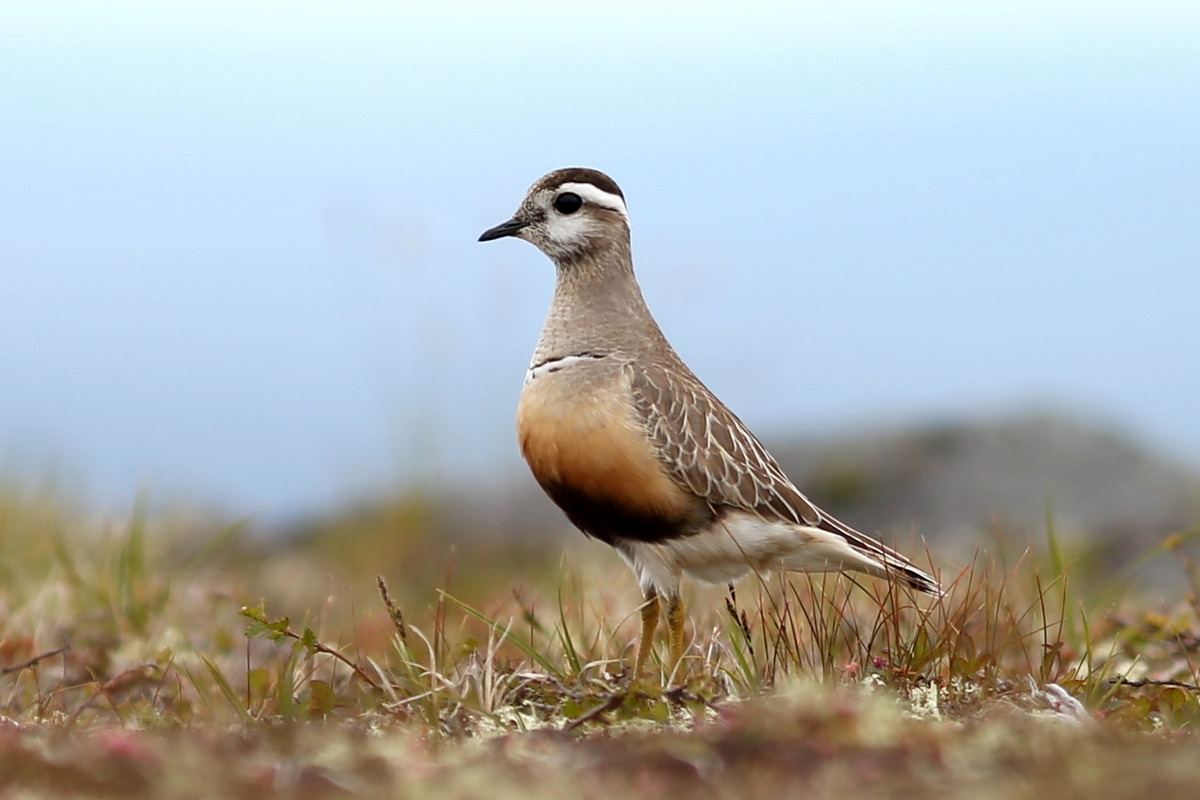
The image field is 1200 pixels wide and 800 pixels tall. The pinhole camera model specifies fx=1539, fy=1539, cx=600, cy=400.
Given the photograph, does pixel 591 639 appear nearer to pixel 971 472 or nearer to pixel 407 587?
Result: pixel 407 587

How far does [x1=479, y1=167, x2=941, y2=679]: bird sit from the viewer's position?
5414 millimetres

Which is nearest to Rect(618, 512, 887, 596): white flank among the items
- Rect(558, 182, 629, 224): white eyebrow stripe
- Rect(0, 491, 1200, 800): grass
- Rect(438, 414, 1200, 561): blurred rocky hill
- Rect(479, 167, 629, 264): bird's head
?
Rect(0, 491, 1200, 800): grass

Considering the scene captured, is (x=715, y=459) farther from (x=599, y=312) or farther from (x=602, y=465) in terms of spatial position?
(x=599, y=312)

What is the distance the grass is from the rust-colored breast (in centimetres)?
35

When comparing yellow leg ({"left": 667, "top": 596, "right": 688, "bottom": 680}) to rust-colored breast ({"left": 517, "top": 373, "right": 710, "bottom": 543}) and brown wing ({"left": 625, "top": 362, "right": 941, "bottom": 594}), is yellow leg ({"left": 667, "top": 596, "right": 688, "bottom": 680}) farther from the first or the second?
brown wing ({"left": 625, "top": 362, "right": 941, "bottom": 594})

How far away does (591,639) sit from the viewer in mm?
5852

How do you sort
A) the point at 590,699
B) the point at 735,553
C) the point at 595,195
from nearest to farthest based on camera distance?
the point at 590,699
the point at 735,553
the point at 595,195

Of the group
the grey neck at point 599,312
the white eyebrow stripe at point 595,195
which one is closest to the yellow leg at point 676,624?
the grey neck at point 599,312

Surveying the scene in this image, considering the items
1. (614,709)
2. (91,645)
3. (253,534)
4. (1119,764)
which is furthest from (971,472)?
(1119,764)

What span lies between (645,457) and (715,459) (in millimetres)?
313

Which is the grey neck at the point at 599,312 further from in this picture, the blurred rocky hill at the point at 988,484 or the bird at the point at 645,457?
the blurred rocky hill at the point at 988,484

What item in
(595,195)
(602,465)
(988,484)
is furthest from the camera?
(988,484)

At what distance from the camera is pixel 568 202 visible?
20.2 ft

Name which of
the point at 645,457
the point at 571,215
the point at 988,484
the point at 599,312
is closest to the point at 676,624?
the point at 645,457
